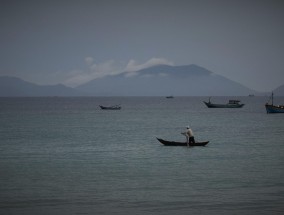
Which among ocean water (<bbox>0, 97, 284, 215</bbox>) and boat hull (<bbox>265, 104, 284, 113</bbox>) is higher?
boat hull (<bbox>265, 104, 284, 113</bbox>)

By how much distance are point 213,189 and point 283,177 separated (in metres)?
6.29

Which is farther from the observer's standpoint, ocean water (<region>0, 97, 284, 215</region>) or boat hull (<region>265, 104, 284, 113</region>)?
boat hull (<region>265, 104, 284, 113</region>)

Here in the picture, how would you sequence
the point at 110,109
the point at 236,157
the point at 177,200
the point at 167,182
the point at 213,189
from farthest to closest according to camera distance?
1. the point at 110,109
2. the point at 236,157
3. the point at 167,182
4. the point at 213,189
5. the point at 177,200

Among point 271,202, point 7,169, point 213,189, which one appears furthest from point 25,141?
point 271,202

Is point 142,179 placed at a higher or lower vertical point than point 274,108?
lower

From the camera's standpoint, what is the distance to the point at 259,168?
36781 millimetres

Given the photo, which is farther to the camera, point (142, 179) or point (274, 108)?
point (274, 108)

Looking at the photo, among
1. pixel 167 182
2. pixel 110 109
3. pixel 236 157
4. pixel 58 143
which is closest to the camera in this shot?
pixel 167 182

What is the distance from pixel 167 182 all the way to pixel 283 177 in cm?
751

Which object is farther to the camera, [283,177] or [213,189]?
[283,177]

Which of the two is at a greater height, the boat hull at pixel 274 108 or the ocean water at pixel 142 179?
the boat hull at pixel 274 108

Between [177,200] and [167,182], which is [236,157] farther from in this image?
[177,200]

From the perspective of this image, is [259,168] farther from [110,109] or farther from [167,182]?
[110,109]

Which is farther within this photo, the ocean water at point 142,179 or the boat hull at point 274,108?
the boat hull at point 274,108
